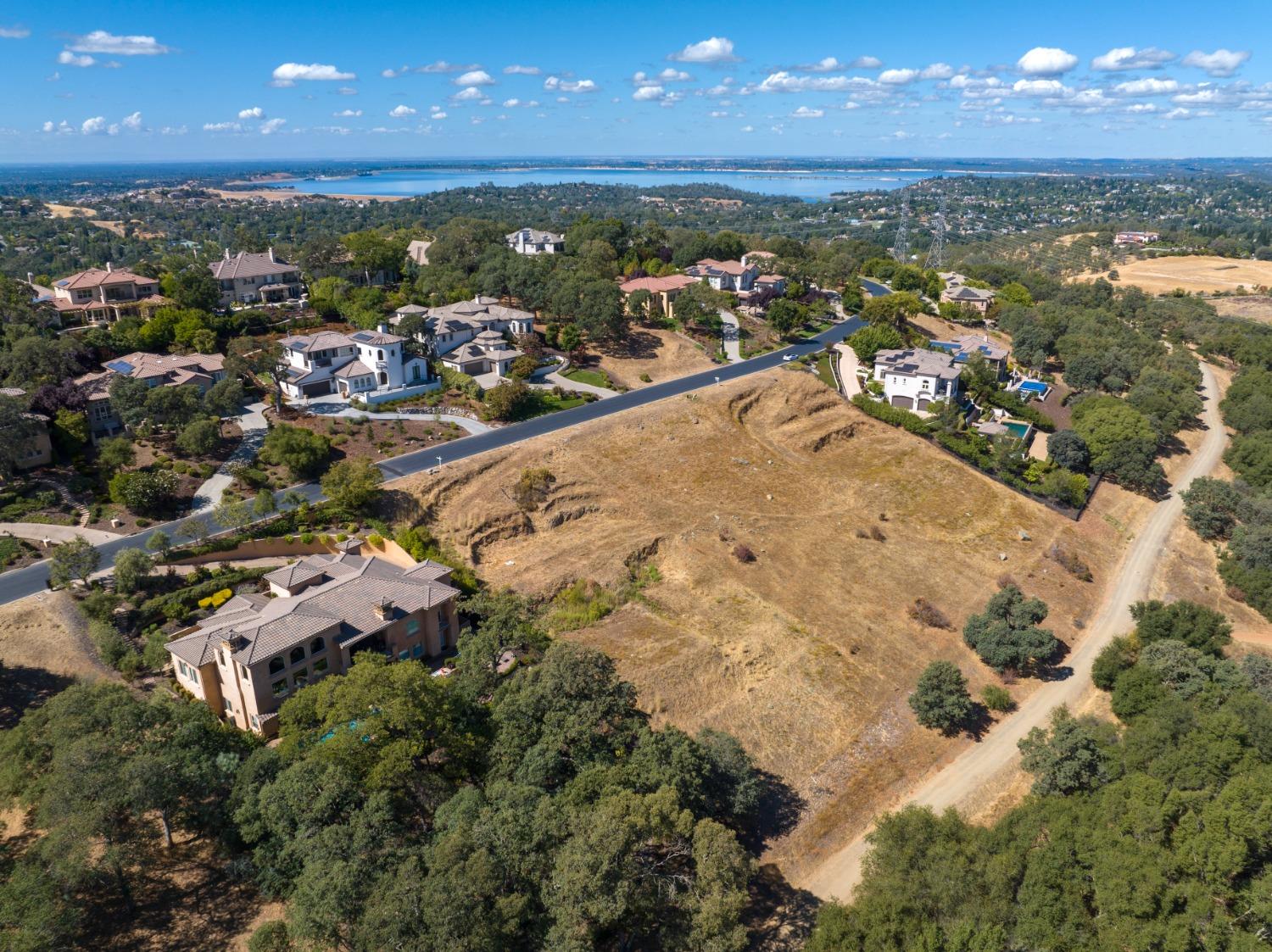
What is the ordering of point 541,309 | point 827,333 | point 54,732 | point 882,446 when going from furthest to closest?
point 827,333 < point 541,309 < point 882,446 < point 54,732

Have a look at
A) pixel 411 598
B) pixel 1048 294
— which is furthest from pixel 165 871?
pixel 1048 294

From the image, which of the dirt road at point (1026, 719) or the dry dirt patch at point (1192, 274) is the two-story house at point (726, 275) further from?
Result: the dry dirt patch at point (1192, 274)

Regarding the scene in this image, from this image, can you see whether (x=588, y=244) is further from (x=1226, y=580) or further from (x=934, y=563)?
(x=1226, y=580)

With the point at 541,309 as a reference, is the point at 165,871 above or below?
below

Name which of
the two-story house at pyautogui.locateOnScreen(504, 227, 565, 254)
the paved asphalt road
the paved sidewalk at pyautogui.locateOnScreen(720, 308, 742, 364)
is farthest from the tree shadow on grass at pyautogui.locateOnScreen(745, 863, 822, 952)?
the two-story house at pyautogui.locateOnScreen(504, 227, 565, 254)

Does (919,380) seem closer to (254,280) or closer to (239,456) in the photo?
(239,456)
